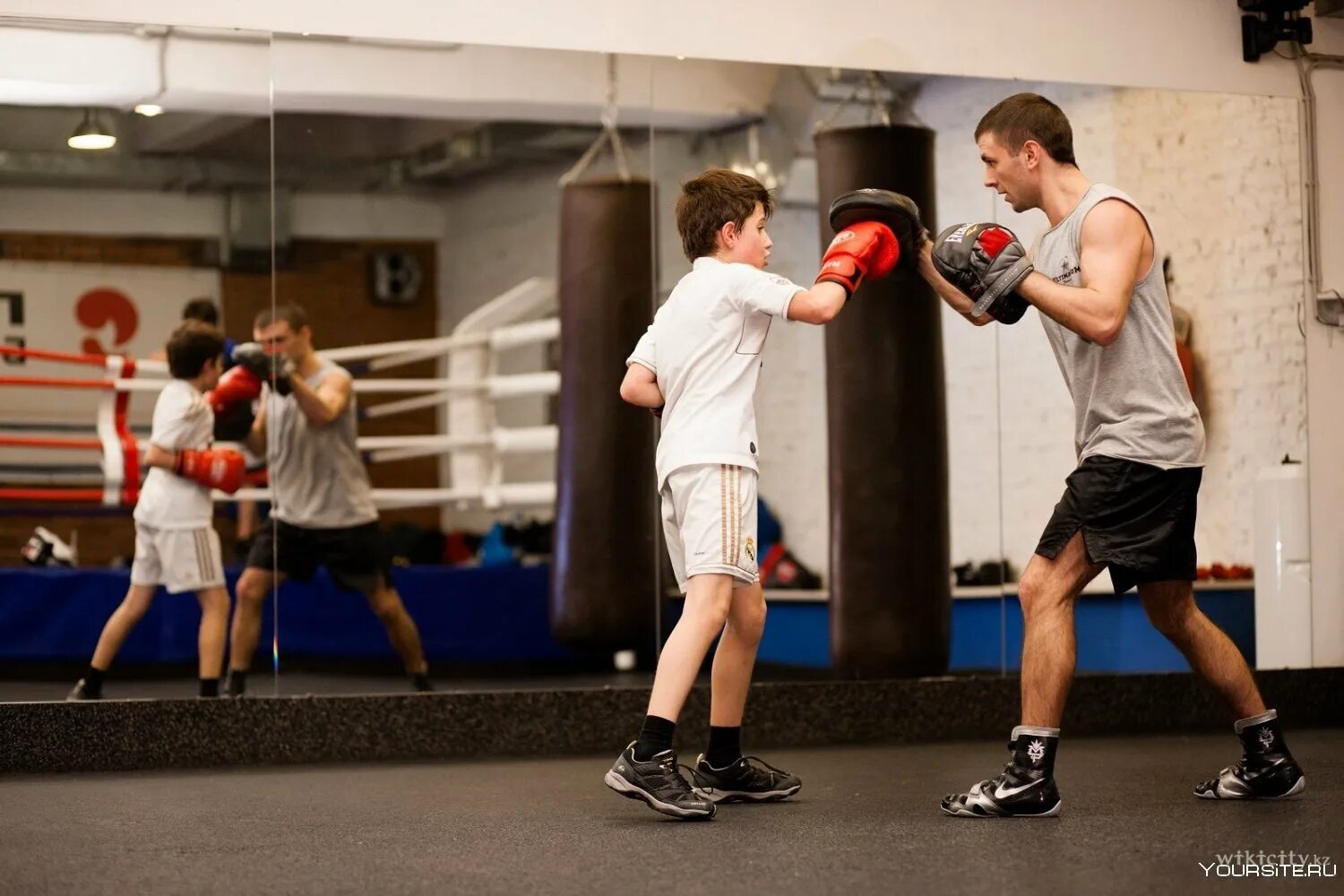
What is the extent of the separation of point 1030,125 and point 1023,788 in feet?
4.33

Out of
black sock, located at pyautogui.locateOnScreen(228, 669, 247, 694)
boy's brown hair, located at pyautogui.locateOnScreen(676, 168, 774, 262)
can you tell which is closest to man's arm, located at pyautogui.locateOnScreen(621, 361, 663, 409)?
boy's brown hair, located at pyautogui.locateOnScreen(676, 168, 774, 262)

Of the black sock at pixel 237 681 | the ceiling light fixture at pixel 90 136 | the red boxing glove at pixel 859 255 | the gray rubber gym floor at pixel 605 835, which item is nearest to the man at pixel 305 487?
the black sock at pixel 237 681

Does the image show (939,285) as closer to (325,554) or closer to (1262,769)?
(1262,769)

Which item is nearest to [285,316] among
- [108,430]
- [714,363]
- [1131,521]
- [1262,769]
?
[108,430]

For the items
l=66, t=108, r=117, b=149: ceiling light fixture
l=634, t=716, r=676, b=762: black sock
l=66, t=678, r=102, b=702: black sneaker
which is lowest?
l=66, t=678, r=102, b=702: black sneaker

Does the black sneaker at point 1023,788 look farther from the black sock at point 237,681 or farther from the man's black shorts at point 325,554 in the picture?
the black sock at point 237,681

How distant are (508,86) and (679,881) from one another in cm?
279

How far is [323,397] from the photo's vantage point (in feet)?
14.0

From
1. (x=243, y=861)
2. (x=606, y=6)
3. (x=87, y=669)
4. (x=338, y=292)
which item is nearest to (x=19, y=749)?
(x=87, y=669)

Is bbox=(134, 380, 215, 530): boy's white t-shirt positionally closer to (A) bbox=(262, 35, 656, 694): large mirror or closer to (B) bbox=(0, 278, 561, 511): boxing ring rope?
(B) bbox=(0, 278, 561, 511): boxing ring rope

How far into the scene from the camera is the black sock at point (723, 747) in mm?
3250

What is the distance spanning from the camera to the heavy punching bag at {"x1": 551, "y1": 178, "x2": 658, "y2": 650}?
4.54m

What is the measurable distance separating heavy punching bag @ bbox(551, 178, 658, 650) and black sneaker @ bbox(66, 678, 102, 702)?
4.18ft

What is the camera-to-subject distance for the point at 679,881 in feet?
7.59
